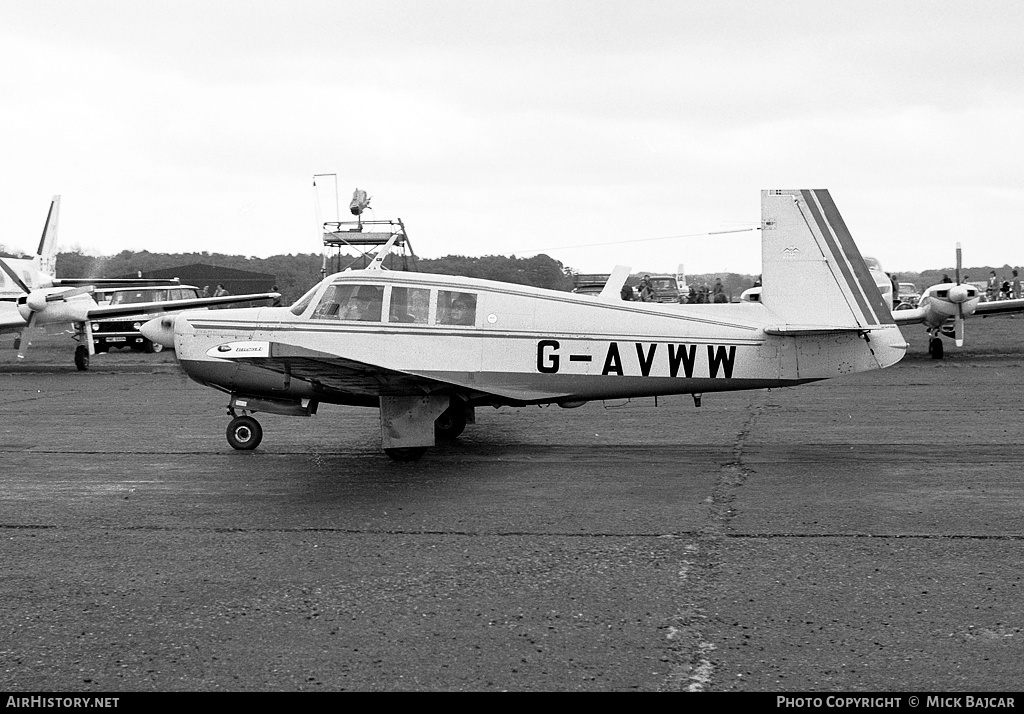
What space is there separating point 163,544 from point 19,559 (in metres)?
0.99

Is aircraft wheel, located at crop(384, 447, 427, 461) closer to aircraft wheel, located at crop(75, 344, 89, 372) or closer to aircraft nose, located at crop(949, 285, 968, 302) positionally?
aircraft wheel, located at crop(75, 344, 89, 372)

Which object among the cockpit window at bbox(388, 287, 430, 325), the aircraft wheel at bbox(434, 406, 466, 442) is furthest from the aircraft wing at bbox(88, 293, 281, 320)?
the cockpit window at bbox(388, 287, 430, 325)

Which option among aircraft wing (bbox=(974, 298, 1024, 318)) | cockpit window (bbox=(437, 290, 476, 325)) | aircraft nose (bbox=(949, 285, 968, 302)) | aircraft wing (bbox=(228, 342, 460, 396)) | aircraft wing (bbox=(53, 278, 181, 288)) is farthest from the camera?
aircraft wing (bbox=(53, 278, 181, 288))

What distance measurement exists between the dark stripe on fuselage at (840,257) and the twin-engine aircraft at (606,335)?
0.4 inches

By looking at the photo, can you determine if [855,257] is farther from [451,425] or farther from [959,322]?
[959,322]

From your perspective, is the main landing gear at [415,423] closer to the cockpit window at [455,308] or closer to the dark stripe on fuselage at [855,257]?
the cockpit window at [455,308]

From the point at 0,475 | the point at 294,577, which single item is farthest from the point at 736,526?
the point at 0,475

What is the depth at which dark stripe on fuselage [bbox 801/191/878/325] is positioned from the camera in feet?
37.0

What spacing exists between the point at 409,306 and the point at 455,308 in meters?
0.53

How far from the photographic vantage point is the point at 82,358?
25047 mm

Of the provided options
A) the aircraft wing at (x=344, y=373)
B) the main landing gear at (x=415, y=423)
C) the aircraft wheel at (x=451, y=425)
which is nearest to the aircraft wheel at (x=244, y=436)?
the main landing gear at (x=415, y=423)

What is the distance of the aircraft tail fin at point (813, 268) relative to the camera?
1127 centimetres

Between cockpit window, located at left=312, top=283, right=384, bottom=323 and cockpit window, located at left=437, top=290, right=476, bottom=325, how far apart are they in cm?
69

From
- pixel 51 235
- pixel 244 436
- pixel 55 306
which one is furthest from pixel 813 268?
pixel 51 235
